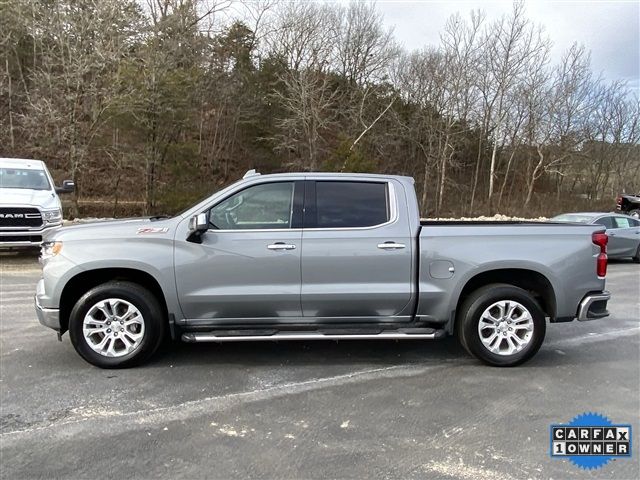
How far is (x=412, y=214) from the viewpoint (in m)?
4.76

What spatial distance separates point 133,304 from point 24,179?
8868 millimetres

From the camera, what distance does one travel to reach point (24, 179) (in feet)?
37.4

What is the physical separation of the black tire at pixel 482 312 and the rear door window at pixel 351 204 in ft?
3.88

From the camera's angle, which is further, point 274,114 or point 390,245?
point 274,114

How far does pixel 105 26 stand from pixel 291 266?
19.5 meters

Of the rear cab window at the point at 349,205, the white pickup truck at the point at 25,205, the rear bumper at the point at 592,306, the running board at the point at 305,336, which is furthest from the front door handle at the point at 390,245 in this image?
the white pickup truck at the point at 25,205

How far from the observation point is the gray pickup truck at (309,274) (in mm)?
4535

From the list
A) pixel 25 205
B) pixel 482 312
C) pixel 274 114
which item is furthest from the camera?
pixel 274 114

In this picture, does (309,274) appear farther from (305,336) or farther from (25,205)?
(25,205)

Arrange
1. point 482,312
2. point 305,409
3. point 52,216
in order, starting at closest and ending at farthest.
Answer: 1. point 305,409
2. point 482,312
3. point 52,216

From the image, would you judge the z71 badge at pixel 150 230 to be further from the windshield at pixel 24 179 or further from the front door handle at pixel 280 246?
the windshield at pixel 24 179

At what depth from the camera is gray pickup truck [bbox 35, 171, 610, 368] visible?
14.9ft

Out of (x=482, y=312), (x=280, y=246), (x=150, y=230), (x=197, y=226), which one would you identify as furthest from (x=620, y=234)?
(x=150, y=230)

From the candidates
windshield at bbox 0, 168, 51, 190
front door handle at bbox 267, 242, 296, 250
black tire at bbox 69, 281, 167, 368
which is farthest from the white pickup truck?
front door handle at bbox 267, 242, 296, 250
